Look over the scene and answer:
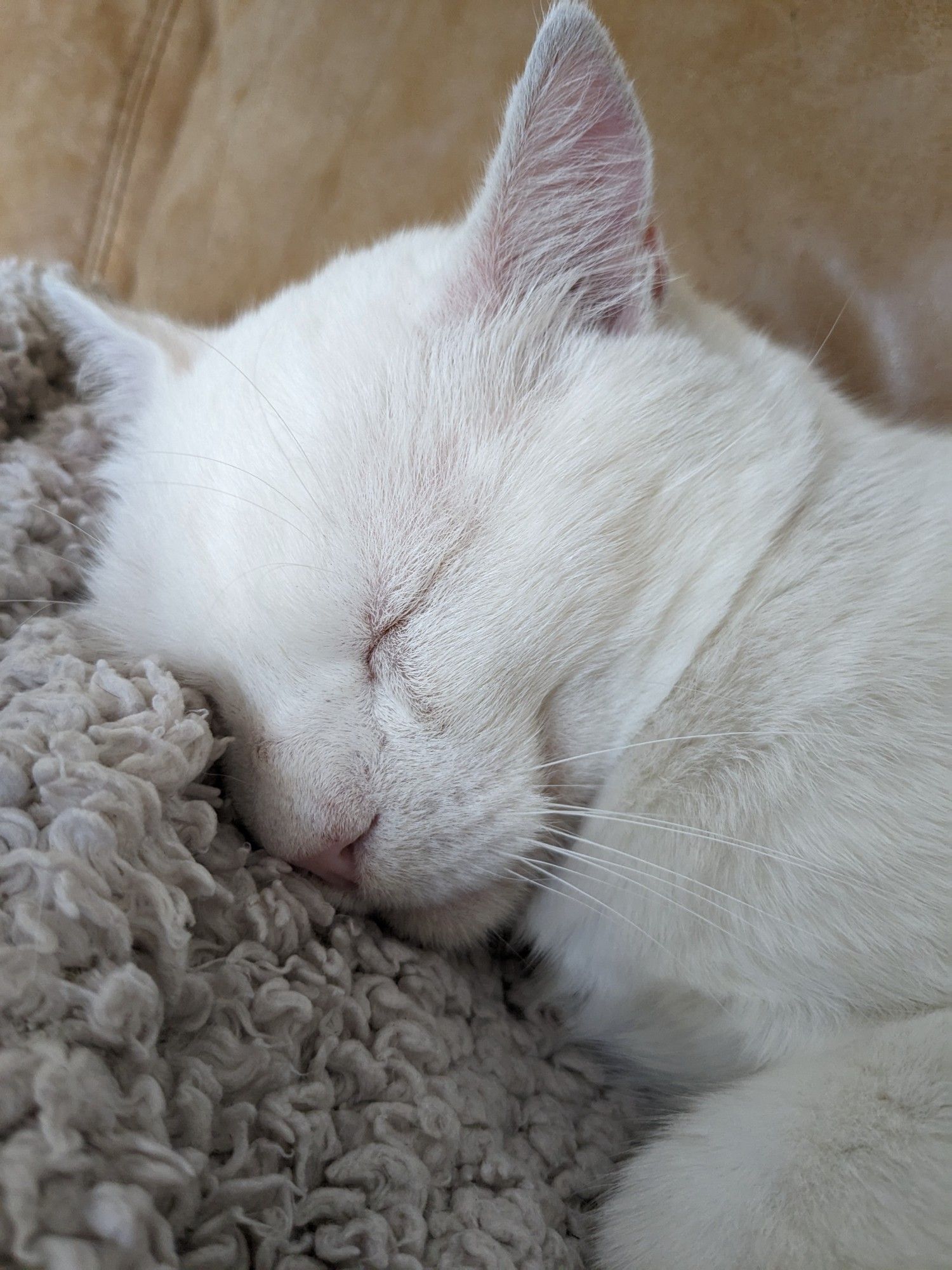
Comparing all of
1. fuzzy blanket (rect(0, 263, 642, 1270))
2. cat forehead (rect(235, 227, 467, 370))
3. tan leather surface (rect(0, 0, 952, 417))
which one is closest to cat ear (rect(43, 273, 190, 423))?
cat forehead (rect(235, 227, 467, 370))

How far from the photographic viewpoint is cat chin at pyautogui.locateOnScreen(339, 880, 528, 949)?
2.41 feet

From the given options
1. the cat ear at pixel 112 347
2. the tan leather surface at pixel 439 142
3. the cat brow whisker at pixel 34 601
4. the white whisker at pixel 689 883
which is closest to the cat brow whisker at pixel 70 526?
the cat brow whisker at pixel 34 601

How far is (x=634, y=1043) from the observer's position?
30.3 inches

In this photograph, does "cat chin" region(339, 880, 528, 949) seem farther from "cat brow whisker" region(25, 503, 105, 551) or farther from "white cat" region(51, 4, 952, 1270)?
"cat brow whisker" region(25, 503, 105, 551)

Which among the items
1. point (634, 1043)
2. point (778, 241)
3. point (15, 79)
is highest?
point (778, 241)

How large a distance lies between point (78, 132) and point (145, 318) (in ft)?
2.18

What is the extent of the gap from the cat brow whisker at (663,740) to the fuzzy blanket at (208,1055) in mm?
190

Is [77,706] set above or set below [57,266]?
below

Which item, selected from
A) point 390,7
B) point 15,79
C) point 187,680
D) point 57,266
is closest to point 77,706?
point 187,680

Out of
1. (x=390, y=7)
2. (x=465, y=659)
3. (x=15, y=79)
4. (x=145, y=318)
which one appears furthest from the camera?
(x=15, y=79)

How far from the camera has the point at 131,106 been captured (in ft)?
4.72

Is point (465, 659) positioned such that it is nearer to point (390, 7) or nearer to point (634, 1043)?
point (634, 1043)

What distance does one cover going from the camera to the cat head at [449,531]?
68 centimetres

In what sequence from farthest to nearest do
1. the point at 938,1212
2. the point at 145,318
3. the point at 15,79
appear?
the point at 15,79 < the point at 145,318 < the point at 938,1212
